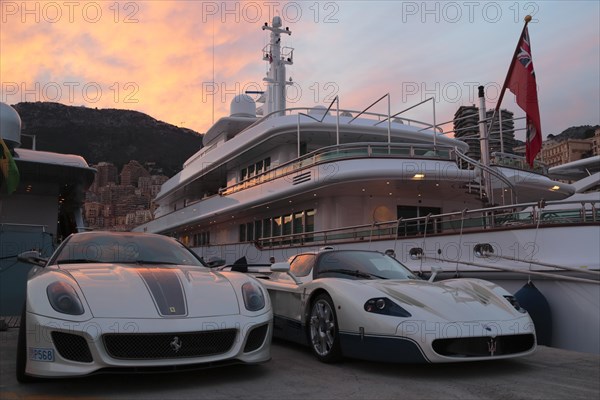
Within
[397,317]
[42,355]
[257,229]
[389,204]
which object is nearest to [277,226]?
[257,229]

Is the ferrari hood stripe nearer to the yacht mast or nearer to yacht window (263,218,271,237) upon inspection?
yacht window (263,218,271,237)

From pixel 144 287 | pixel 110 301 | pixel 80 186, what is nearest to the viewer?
pixel 110 301

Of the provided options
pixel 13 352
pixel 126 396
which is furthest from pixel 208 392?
pixel 13 352

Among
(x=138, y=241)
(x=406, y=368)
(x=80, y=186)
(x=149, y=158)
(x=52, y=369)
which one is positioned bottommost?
(x=406, y=368)

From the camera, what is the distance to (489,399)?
12.4 feet

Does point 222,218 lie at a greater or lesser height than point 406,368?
greater

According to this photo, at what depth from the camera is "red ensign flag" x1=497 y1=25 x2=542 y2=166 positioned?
39.6ft

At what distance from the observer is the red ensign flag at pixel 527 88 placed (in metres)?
12.1

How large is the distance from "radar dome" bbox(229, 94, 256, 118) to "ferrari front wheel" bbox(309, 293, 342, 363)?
23948 millimetres

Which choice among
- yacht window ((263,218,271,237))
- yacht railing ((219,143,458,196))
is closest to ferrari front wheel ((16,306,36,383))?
yacht railing ((219,143,458,196))

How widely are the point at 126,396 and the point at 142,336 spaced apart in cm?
44

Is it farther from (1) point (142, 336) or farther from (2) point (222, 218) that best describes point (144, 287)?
(2) point (222, 218)

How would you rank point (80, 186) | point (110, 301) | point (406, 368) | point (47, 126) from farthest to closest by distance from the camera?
point (47, 126) < point (80, 186) < point (406, 368) < point (110, 301)

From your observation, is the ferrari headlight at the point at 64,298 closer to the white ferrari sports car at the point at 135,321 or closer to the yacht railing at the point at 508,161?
the white ferrari sports car at the point at 135,321
